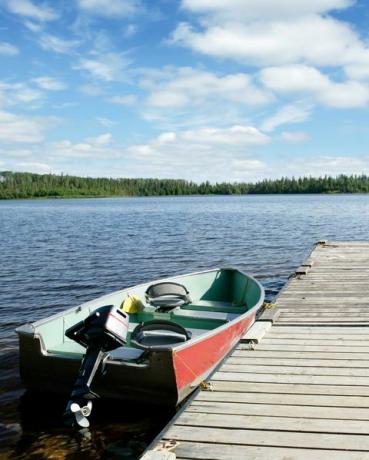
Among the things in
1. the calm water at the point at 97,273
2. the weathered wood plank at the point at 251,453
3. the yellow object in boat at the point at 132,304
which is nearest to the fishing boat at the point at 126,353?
the yellow object in boat at the point at 132,304

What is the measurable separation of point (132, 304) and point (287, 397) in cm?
444

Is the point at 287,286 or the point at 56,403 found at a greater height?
the point at 287,286

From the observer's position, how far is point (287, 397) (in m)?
4.56

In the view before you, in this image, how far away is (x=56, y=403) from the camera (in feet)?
21.9

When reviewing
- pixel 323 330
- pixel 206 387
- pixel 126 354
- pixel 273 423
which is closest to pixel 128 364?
pixel 126 354

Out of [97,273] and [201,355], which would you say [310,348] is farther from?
[97,273]

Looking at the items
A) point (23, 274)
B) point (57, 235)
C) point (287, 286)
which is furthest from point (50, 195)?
point (287, 286)

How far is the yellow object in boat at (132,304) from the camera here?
8477 millimetres

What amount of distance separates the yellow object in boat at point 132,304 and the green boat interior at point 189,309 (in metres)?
0.04

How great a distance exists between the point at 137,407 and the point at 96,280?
10.5m

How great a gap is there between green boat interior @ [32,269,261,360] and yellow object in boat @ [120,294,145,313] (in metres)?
0.04

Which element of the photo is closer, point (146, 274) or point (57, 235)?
point (146, 274)

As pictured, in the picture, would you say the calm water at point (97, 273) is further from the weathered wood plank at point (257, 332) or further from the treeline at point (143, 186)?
the treeline at point (143, 186)

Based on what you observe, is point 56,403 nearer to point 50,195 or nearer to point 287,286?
point 287,286
